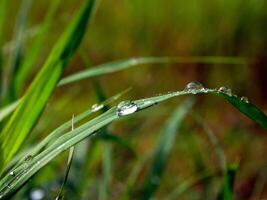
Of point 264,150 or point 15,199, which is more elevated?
point 264,150

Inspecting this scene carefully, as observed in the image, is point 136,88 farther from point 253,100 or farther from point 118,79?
point 253,100

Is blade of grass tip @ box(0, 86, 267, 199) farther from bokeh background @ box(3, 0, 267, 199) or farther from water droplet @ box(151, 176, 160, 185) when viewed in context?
bokeh background @ box(3, 0, 267, 199)

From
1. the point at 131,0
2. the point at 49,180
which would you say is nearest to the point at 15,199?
the point at 49,180

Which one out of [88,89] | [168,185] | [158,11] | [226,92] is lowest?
[226,92]

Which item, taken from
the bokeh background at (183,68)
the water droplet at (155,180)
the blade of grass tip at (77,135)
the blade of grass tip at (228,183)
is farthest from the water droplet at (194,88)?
the bokeh background at (183,68)

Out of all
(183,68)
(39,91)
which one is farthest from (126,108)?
(183,68)

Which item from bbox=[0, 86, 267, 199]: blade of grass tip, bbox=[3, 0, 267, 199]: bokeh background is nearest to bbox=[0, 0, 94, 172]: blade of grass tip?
bbox=[0, 86, 267, 199]: blade of grass tip
